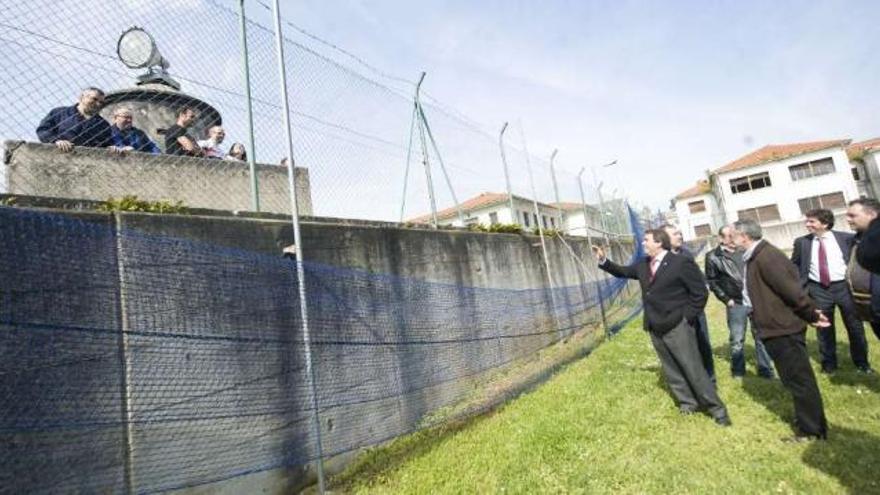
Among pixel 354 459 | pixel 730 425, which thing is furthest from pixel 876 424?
pixel 354 459

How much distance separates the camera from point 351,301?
13.9 ft

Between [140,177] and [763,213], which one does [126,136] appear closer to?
[140,177]

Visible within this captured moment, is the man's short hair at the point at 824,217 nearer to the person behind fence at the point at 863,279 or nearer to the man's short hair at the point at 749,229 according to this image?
the person behind fence at the point at 863,279

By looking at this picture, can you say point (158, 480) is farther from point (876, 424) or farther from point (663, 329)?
point (876, 424)

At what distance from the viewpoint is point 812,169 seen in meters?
34.3

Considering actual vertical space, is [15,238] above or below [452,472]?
above

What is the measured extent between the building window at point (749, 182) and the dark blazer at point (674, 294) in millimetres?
38868

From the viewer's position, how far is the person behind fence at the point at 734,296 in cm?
520

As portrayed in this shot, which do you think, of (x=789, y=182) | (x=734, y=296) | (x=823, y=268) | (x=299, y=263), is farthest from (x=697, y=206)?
(x=299, y=263)

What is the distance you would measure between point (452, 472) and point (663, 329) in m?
2.34

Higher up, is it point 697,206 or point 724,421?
point 697,206

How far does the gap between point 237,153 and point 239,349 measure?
2064mm

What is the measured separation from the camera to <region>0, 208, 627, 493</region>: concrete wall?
2.66m

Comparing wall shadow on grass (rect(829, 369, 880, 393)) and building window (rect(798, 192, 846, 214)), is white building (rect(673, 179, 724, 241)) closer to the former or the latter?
building window (rect(798, 192, 846, 214))
